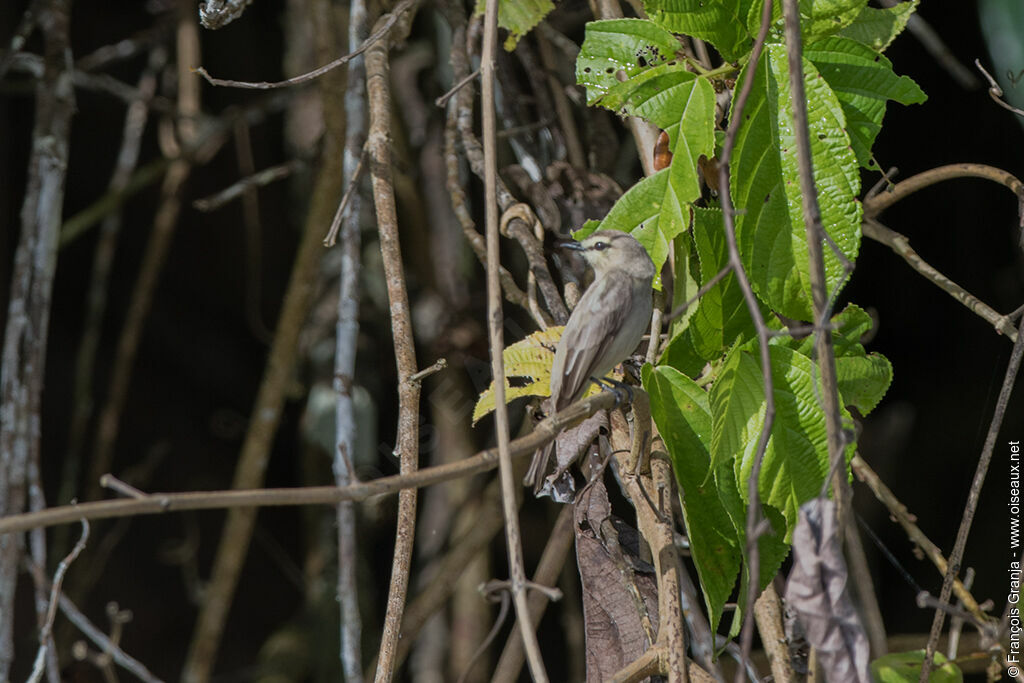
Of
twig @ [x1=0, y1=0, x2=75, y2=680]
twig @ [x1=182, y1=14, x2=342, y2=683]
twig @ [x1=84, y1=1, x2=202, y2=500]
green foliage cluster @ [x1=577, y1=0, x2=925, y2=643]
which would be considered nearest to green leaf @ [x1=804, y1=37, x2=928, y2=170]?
green foliage cluster @ [x1=577, y1=0, x2=925, y2=643]

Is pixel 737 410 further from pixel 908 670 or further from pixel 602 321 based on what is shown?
pixel 908 670

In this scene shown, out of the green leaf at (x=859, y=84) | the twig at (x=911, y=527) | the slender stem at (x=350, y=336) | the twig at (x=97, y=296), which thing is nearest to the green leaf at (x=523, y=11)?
the slender stem at (x=350, y=336)

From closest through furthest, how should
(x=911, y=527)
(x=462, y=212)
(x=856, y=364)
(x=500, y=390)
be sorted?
1. (x=500, y=390)
2. (x=856, y=364)
3. (x=911, y=527)
4. (x=462, y=212)

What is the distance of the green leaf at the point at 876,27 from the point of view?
6.01ft

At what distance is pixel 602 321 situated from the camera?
2.05 m

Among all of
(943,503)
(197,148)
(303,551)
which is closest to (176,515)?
(303,551)

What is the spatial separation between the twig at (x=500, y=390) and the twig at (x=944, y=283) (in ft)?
3.19

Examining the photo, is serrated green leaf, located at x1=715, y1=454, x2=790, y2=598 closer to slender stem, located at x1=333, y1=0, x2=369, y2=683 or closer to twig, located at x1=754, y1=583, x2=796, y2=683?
twig, located at x1=754, y1=583, x2=796, y2=683

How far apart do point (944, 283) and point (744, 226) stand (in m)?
0.69

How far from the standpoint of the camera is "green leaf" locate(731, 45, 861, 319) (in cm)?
158

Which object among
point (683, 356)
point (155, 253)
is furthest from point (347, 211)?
point (155, 253)

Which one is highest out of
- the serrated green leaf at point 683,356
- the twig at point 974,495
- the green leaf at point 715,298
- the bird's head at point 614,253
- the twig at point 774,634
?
the bird's head at point 614,253

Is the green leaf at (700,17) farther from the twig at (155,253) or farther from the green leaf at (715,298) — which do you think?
the twig at (155,253)

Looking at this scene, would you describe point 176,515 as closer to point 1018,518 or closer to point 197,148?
point 197,148
